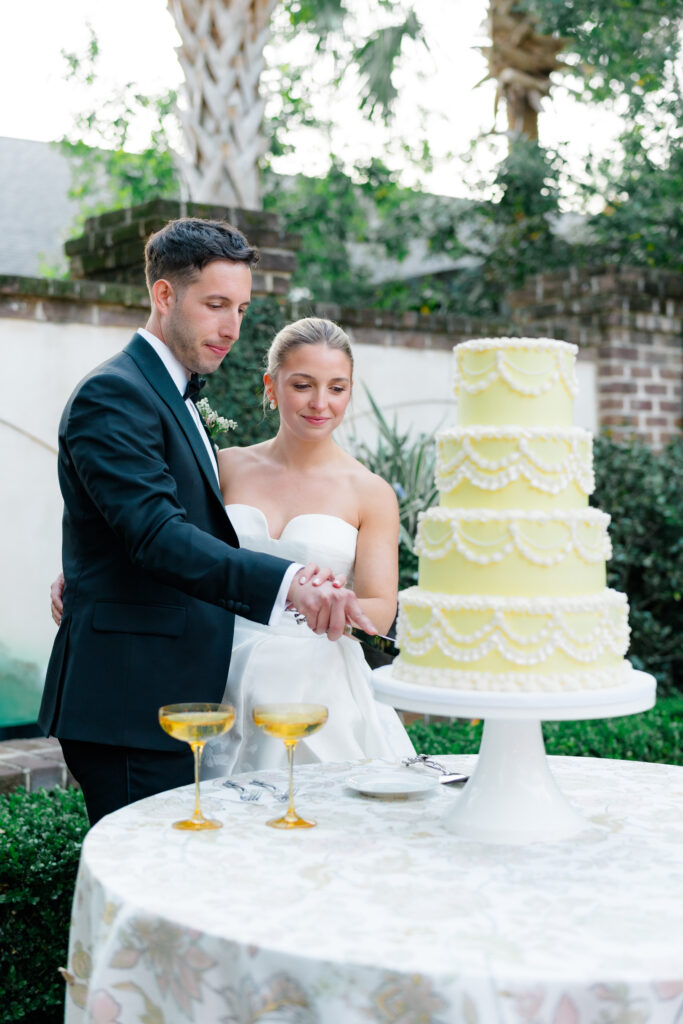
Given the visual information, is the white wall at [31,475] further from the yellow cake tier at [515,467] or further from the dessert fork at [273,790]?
the yellow cake tier at [515,467]

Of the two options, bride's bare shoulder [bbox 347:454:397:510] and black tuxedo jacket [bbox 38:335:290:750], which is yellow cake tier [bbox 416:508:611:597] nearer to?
black tuxedo jacket [bbox 38:335:290:750]

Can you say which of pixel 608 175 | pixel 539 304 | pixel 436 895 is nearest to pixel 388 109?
pixel 608 175

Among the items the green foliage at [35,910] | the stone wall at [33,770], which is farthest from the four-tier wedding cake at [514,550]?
the stone wall at [33,770]

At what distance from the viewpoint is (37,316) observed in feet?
18.1

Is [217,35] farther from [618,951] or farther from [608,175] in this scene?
[618,951]

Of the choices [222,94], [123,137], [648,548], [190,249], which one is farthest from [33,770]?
[123,137]

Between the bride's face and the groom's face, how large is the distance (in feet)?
1.48

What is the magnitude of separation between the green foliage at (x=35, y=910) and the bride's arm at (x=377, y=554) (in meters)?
1.17

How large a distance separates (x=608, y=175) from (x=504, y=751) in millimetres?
9689

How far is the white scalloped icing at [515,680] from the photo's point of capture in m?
2.12

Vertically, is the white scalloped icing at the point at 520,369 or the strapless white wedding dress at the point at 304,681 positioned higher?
the white scalloped icing at the point at 520,369

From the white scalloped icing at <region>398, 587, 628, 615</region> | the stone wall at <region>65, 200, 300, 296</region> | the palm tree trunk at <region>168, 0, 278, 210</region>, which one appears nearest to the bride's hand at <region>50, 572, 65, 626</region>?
the white scalloped icing at <region>398, 587, 628, 615</region>

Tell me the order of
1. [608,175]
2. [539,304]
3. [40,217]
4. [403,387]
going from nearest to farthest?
[403,387]
[539,304]
[608,175]
[40,217]

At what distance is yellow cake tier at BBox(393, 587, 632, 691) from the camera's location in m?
2.12
